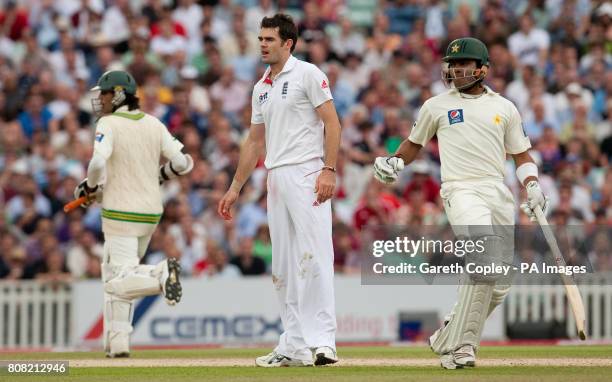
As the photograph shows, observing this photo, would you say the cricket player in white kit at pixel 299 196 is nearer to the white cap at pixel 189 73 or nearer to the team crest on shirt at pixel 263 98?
the team crest on shirt at pixel 263 98

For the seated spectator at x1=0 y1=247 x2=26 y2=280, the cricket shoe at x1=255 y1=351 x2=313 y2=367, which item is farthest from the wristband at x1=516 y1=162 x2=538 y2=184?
the seated spectator at x1=0 y1=247 x2=26 y2=280

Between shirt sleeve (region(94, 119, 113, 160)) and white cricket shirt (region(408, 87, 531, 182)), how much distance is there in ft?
9.68

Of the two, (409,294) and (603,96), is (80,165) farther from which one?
(603,96)

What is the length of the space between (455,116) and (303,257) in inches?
57.9

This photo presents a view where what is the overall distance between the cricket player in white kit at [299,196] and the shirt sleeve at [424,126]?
592mm

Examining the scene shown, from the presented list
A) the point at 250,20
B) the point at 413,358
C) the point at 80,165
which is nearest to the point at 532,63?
the point at 250,20

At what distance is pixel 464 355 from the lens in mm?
9773

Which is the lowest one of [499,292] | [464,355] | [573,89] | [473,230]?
[464,355]

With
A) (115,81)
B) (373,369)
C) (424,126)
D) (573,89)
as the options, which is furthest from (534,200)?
(573,89)

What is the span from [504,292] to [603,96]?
10600 mm

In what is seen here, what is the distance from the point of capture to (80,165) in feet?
61.0

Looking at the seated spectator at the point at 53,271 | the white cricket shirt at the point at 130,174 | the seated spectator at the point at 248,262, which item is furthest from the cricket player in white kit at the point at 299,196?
the seated spectator at the point at 53,271

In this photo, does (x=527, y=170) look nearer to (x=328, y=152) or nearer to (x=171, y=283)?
(x=328, y=152)

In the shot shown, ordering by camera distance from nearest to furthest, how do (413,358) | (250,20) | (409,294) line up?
(413,358) < (409,294) < (250,20)
